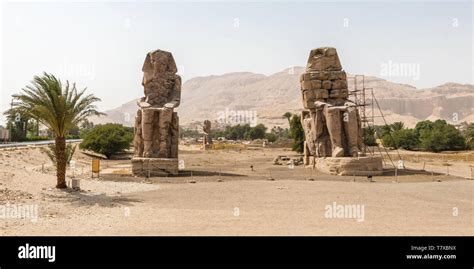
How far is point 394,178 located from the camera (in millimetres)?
19297

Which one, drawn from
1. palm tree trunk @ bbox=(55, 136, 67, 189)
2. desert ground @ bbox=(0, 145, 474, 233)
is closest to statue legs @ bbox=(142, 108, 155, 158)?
desert ground @ bbox=(0, 145, 474, 233)

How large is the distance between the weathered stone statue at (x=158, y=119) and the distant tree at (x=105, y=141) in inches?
575

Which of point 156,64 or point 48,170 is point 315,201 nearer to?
point 156,64

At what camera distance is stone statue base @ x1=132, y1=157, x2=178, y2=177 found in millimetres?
20000

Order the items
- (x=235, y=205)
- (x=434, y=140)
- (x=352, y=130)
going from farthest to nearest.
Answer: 1. (x=434, y=140)
2. (x=352, y=130)
3. (x=235, y=205)

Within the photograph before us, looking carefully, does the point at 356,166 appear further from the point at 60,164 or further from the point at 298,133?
the point at 298,133

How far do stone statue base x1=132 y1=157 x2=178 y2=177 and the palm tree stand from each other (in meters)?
5.19

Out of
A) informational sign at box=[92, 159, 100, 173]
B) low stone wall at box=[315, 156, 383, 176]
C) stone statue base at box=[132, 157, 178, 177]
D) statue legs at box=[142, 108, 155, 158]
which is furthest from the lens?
statue legs at box=[142, 108, 155, 158]

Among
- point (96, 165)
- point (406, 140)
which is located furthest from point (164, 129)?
point (406, 140)

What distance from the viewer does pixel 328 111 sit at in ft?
71.3

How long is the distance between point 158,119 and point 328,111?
919 cm

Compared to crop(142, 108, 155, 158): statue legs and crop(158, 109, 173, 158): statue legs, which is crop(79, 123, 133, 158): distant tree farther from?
crop(158, 109, 173, 158): statue legs
